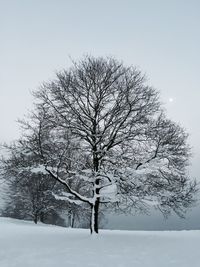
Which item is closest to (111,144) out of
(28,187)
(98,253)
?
(98,253)

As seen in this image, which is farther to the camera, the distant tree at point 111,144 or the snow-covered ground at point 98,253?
A: the distant tree at point 111,144

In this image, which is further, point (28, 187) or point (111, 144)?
point (28, 187)

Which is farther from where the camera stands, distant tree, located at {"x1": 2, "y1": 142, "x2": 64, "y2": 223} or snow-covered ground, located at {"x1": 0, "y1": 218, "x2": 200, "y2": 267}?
distant tree, located at {"x1": 2, "y1": 142, "x2": 64, "y2": 223}

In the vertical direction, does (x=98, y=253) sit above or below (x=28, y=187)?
below

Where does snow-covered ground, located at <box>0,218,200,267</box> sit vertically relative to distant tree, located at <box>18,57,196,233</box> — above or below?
below

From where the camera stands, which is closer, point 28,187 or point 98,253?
point 98,253

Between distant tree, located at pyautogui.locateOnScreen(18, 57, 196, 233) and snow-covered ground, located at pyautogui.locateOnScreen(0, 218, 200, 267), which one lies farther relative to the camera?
distant tree, located at pyautogui.locateOnScreen(18, 57, 196, 233)

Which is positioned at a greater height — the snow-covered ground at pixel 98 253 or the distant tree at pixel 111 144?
the distant tree at pixel 111 144

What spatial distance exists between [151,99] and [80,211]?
23315 mm

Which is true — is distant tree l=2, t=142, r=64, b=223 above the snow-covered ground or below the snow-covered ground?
above

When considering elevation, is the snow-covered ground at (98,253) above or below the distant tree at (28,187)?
below

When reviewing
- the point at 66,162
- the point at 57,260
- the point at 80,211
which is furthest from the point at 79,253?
the point at 80,211

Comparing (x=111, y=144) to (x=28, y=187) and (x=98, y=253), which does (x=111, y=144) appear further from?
(x=28, y=187)

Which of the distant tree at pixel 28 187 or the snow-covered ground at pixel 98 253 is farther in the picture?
the distant tree at pixel 28 187
